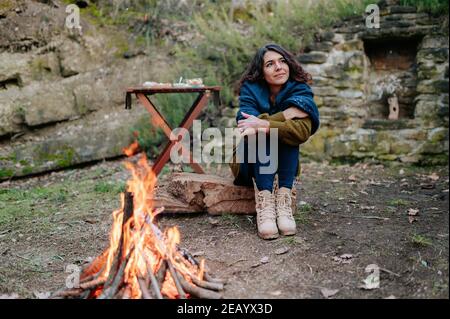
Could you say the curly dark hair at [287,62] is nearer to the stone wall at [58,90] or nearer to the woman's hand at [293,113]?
the woman's hand at [293,113]

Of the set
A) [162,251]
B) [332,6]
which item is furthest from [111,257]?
[332,6]

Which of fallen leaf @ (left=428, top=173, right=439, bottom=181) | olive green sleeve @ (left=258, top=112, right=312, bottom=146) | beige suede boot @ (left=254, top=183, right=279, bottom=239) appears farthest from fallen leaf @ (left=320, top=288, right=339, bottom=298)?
fallen leaf @ (left=428, top=173, right=439, bottom=181)

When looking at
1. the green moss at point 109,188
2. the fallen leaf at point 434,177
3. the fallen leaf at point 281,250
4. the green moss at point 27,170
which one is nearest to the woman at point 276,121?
the fallen leaf at point 281,250

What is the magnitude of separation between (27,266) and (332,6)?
5087 mm

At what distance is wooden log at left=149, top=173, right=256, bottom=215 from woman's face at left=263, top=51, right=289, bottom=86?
0.95 meters

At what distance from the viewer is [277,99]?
3.56 meters

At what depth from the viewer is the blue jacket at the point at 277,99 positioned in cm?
346

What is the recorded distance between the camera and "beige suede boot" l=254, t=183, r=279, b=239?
3.30 metres

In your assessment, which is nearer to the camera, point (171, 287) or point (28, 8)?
point (171, 287)

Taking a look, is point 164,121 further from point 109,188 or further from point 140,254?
point 140,254

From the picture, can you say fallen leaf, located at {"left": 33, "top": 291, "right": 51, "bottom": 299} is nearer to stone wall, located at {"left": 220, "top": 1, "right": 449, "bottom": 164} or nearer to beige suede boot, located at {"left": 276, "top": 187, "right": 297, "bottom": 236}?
beige suede boot, located at {"left": 276, "top": 187, "right": 297, "bottom": 236}

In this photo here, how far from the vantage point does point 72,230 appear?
12.6 feet

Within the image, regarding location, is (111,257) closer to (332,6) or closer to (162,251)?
(162,251)
